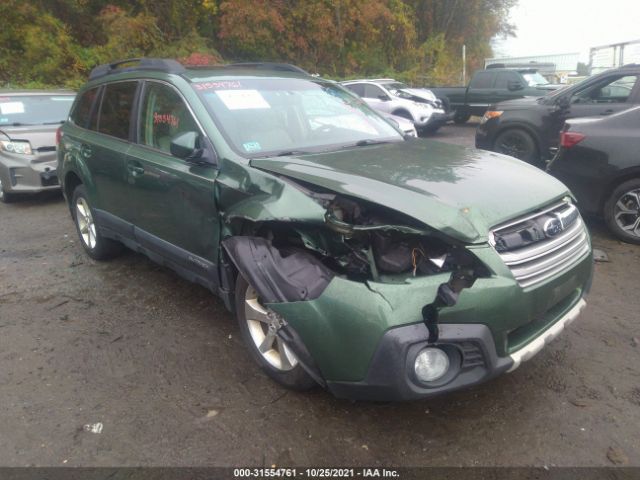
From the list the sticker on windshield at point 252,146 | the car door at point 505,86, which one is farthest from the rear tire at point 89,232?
the car door at point 505,86

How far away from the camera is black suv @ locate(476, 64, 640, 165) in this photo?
6.96 metres

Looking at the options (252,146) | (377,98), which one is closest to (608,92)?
(252,146)

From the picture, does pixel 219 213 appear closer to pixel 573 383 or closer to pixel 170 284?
pixel 170 284

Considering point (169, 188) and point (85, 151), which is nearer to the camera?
point (169, 188)

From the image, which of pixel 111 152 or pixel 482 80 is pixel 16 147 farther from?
pixel 482 80

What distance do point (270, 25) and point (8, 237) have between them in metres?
15.4

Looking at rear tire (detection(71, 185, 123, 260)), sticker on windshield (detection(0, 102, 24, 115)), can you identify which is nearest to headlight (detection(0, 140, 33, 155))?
sticker on windshield (detection(0, 102, 24, 115))

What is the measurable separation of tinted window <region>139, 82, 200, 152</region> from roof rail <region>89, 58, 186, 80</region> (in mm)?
145

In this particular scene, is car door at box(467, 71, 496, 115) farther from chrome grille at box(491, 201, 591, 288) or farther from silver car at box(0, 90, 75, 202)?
chrome grille at box(491, 201, 591, 288)

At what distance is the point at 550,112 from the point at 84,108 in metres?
6.20

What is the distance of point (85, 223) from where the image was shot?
513 centimetres

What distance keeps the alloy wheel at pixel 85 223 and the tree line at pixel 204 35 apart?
13317 millimetres

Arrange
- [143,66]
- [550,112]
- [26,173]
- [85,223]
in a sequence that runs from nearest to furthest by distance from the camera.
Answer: [143,66] < [85,223] < [26,173] < [550,112]

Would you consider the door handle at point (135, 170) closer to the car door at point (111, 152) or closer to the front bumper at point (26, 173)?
the car door at point (111, 152)
